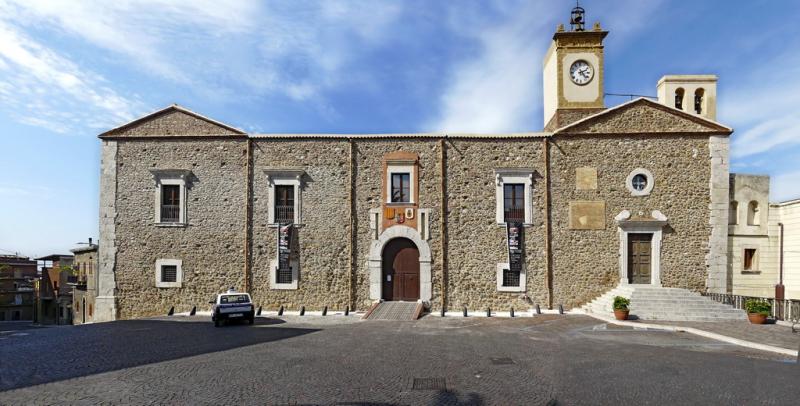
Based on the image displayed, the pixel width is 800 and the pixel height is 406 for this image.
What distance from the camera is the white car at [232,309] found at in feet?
52.7

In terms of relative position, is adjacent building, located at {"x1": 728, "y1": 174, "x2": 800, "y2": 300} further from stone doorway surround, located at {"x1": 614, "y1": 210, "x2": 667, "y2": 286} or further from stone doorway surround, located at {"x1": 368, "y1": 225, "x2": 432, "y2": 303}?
stone doorway surround, located at {"x1": 368, "y1": 225, "x2": 432, "y2": 303}

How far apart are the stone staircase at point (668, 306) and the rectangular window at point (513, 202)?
458 centimetres

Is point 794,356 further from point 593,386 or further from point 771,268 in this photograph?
point 771,268

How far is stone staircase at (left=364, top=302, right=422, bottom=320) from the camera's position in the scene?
17.3m

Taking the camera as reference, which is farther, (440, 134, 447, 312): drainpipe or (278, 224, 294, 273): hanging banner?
(278, 224, 294, 273): hanging banner

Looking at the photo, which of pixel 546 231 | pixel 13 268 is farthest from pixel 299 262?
pixel 13 268

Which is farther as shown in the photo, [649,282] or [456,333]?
[649,282]

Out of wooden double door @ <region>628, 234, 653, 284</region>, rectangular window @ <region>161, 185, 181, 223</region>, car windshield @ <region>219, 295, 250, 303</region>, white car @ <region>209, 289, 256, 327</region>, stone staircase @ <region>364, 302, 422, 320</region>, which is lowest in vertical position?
stone staircase @ <region>364, 302, 422, 320</region>

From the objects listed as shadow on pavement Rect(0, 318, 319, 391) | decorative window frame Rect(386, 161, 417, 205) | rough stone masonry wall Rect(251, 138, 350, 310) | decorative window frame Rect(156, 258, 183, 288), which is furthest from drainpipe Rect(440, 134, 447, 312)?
decorative window frame Rect(156, 258, 183, 288)

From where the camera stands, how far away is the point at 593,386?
8.02 metres

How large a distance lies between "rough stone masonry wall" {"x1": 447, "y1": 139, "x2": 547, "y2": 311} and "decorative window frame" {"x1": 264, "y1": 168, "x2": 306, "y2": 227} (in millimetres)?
6326

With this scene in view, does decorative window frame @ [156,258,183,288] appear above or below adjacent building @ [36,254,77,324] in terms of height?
above

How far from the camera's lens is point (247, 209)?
19.6 meters

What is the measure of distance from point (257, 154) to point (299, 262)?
501 centimetres
